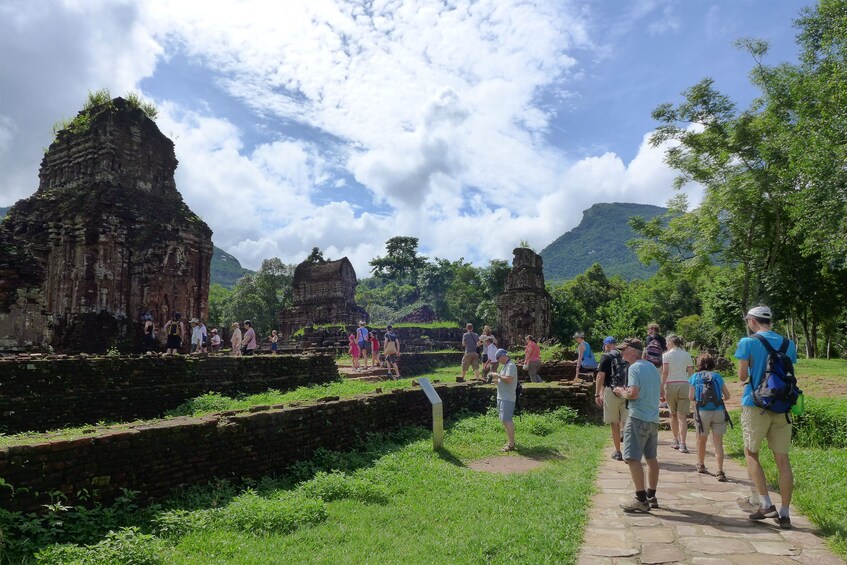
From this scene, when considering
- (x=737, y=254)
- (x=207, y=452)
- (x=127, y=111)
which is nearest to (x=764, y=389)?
(x=207, y=452)

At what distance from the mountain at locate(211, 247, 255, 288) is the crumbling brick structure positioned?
145 metres

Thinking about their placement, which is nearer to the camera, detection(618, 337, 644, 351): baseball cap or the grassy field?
the grassy field

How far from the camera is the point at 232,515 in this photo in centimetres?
471

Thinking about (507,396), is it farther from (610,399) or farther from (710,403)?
(710,403)

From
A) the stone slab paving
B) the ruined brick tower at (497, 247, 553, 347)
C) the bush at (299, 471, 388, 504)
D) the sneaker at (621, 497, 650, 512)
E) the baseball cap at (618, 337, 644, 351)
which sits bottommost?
the stone slab paving

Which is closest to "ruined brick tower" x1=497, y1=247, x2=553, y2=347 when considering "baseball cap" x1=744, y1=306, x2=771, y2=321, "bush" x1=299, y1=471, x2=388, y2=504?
"bush" x1=299, y1=471, x2=388, y2=504

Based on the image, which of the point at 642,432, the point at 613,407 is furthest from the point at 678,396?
the point at 642,432

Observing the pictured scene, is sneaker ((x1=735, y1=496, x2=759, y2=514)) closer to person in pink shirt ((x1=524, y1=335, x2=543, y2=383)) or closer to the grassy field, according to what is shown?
the grassy field

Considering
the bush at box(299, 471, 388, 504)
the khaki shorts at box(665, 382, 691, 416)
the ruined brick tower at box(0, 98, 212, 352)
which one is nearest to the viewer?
the bush at box(299, 471, 388, 504)

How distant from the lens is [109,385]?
10.1m

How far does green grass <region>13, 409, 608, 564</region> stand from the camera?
13.1ft

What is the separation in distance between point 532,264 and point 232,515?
28.2 meters

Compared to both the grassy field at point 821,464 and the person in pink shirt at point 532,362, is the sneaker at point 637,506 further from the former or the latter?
the person in pink shirt at point 532,362

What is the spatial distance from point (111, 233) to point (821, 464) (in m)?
18.8
